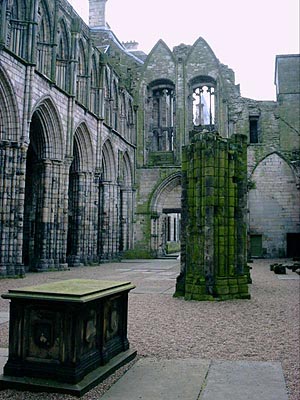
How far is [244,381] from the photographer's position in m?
3.65

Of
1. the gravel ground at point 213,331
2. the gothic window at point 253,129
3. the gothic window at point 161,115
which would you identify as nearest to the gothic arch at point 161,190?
the gothic window at point 161,115

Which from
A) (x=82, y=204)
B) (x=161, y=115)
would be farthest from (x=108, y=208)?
(x=161, y=115)

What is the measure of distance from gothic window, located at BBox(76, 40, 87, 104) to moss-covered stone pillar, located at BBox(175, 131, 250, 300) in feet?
41.4

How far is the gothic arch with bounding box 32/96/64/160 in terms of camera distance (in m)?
17.1

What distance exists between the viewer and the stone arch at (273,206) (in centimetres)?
2662

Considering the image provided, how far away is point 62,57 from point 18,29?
3873 mm

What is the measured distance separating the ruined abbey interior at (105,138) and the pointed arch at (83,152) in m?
0.05

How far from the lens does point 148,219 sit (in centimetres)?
2823

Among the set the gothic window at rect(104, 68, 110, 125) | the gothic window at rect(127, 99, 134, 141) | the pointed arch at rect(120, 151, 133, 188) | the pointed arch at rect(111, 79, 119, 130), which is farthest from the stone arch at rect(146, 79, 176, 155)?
the gothic window at rect(104, 68, 110, 125)

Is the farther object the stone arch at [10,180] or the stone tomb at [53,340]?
the stone arch at [10,180]

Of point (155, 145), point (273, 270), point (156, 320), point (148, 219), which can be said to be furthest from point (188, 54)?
point (156, 320)

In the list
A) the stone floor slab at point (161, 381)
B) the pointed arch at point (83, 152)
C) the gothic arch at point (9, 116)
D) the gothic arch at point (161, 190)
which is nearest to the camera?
the stone floor slab at point (161, 381)

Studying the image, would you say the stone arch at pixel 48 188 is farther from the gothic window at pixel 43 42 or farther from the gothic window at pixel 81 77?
the gothic window at pixel 81 77

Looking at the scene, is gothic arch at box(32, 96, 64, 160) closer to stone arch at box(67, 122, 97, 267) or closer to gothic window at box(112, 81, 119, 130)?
stone arch at box(67, 122, 97, 267)
